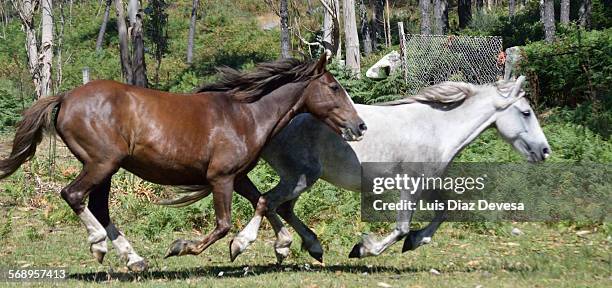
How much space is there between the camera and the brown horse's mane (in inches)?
336

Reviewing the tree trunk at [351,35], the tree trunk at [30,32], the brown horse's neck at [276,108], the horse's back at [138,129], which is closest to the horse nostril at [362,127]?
the brown horse's neck at [276,108]

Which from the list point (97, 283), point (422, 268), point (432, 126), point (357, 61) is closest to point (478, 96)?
point (432, 126)

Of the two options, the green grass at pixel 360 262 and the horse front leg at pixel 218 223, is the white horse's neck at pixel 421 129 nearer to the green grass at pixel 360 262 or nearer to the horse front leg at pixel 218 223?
the green grass at pixel 360 262

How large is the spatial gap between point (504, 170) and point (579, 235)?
73.2 inches

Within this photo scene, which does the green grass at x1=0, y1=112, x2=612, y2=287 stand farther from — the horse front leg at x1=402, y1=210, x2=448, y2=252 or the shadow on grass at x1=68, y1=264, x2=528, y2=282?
the horse front leg at x1=402, y1=210, x2=448, y2=252

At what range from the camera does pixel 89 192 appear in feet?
25.1

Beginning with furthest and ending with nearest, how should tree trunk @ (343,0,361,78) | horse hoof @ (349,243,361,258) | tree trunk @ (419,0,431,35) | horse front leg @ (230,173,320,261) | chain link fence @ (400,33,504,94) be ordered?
tree trunk @ (419,0,431,35) < chain link fence @ (400,33,504,94) < tree trunk @ (343,0,361,78) < horse hoof @ (349,243,361,258) < horse front leg @ (230,173,320,261)

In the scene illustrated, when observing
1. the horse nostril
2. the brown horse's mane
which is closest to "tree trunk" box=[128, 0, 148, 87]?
the brown horse's mane

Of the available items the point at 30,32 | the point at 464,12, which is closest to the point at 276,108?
the point at 30,32

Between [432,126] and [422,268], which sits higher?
[432,126]

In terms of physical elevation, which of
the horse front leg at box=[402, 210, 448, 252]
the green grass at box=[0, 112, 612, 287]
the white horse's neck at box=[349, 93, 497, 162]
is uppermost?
the white horse's neck at box=[349, 93, 497, 162]

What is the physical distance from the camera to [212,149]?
796cm

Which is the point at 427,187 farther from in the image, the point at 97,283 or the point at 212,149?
the point at 97,283

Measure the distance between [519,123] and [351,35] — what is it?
10.0 meters
